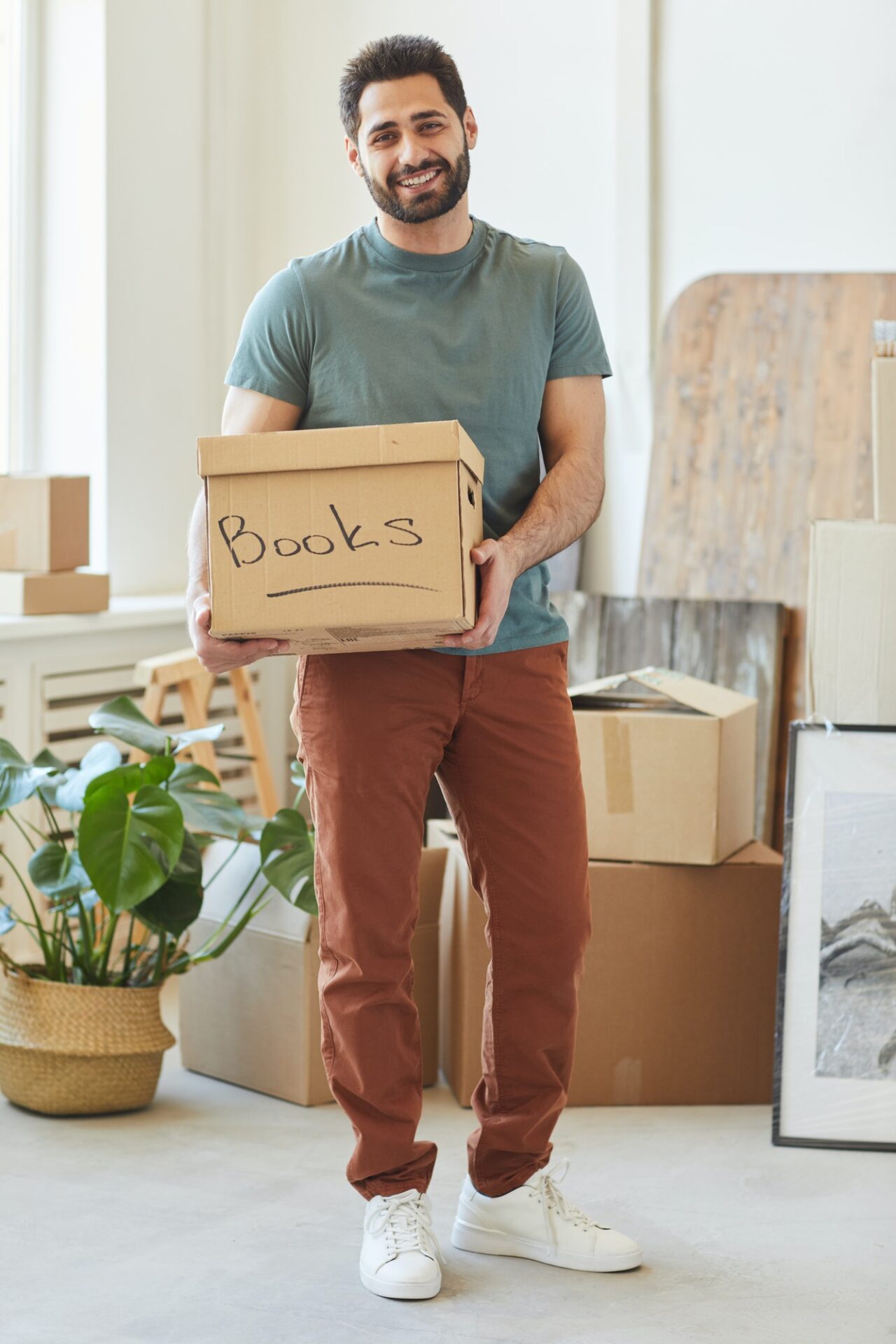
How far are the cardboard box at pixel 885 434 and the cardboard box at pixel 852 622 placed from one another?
0.14 ft

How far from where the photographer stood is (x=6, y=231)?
3479 millimetres

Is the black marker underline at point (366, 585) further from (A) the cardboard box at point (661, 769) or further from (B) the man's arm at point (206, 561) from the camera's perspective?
(A) the cardboard box at point (661, 769)

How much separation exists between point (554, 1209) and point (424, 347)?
1118mm

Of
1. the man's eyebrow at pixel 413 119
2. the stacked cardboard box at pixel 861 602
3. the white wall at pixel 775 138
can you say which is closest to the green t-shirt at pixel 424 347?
the man's eyebrow at pixel 413 119

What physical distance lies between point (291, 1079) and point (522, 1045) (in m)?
0.80

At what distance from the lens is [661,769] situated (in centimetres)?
244

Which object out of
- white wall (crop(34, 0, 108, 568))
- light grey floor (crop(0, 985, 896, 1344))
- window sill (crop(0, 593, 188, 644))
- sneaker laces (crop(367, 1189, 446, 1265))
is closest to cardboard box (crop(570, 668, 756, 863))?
light grey floor (crop(0, 985, 896, 1344))

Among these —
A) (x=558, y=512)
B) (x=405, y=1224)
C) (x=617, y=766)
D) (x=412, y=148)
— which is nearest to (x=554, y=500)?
(x=558, y=512)

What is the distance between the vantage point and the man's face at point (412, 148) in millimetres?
1693

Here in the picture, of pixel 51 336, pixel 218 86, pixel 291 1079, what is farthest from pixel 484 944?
pixel 218 86

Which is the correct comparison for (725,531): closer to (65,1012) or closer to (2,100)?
(65,1012)

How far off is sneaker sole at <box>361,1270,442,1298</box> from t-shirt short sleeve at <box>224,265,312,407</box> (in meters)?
1.09

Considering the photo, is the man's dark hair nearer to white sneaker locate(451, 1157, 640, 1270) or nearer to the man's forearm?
the man's forearm

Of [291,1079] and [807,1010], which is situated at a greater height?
[807,1010]
